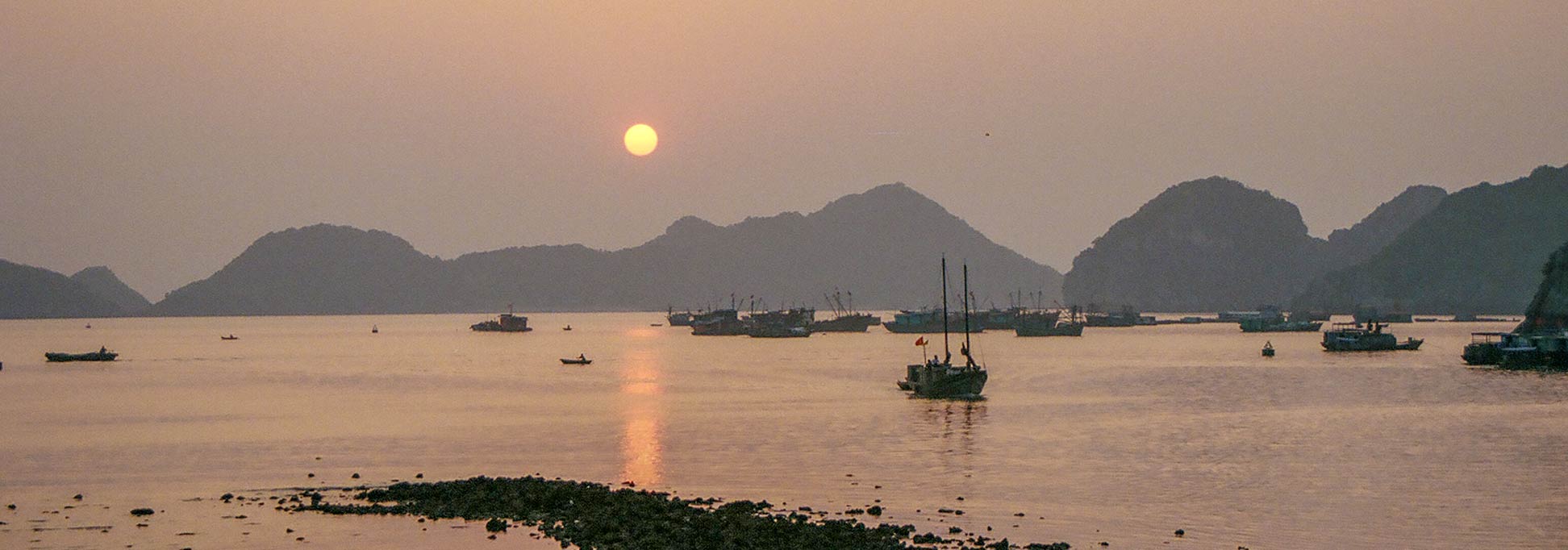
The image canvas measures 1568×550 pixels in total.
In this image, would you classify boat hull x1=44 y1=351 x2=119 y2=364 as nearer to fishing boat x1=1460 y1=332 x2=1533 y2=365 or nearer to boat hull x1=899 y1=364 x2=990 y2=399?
boat hull x1=899 y1=364 x2=990 y2=399

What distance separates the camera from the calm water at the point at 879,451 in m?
41.6

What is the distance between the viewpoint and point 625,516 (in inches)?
1598

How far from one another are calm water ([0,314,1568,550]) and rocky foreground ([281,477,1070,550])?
5.99 feet

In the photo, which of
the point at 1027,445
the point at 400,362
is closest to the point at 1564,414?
the point at 1027,445

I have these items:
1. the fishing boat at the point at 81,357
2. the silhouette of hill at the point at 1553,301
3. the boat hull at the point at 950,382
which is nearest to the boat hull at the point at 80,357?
the fishing boat at the point at 81,357

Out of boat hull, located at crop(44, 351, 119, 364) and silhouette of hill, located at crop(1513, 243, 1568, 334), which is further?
boat hull, located at crop(44, 351, 119, 364)

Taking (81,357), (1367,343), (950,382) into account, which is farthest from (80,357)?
(1367,343)

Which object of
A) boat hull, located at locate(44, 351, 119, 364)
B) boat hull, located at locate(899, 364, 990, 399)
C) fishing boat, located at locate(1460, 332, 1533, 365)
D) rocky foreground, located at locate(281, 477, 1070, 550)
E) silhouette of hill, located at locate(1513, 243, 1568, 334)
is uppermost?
silhouette of hill, located at locate(1513, 243, 1568, 334)

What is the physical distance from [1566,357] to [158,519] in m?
123

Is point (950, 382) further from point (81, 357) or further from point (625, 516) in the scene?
point (81, 357)

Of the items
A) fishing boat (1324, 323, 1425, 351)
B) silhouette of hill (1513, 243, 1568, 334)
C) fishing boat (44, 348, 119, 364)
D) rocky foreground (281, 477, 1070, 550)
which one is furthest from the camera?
fishing boat (1324, 323, 1425, 351)

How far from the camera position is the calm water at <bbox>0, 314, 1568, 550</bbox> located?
4156 centimetres

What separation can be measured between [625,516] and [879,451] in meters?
22.8

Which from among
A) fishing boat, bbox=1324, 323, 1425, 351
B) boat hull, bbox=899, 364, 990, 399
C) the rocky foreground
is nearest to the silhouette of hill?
fishing boat, bbox=1324, 323, 1425, 351
